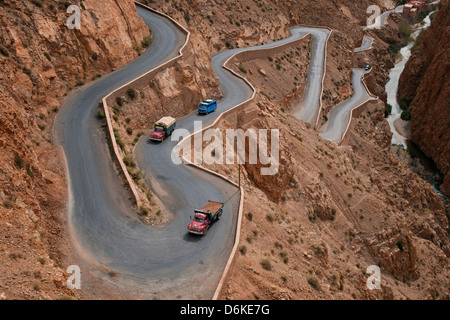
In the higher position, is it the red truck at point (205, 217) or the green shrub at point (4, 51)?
the green shrub at point (4, 51)

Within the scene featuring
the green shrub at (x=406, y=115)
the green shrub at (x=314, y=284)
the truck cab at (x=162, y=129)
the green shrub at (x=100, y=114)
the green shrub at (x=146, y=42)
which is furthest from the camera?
the green shrub at (x=406, y=115)

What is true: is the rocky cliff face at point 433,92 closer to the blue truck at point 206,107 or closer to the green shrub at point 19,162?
the blue truck at point 206,107

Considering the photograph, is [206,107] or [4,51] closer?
[4,51]

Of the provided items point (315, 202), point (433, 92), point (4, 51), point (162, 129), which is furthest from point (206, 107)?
point (433, 92)

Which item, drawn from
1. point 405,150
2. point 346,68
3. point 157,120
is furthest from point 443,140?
point 157,120

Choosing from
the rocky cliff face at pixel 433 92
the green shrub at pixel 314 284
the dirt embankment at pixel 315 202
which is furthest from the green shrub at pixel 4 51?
the rocky cliff face at pixel 433 92

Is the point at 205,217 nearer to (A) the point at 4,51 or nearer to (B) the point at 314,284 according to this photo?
(B) the point at 314,284

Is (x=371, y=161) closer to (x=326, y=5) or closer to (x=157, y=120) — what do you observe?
(x=157, y=120)

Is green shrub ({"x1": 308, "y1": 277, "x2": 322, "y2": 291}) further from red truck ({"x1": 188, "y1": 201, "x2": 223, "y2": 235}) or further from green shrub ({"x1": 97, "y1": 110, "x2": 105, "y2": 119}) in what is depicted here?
green shrub ({"x1": 97, "y1": 110, "x2": 105, "y2": 119})
